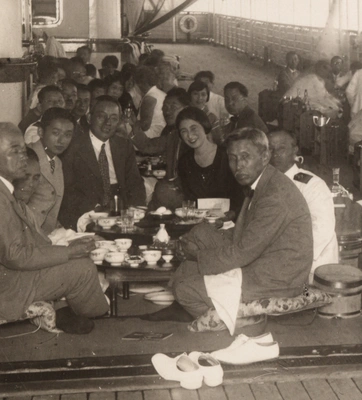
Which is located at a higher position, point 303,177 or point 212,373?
point 303,177

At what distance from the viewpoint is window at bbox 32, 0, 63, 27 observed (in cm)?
1417

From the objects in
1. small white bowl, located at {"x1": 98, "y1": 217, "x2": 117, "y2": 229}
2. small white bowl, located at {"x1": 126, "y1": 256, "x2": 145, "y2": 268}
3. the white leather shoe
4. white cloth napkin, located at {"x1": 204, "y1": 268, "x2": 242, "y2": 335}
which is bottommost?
the white leather shoe

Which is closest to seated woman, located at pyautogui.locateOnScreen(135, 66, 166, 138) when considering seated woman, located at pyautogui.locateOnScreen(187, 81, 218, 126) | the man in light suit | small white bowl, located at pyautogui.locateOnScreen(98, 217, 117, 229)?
seated woman, located at pyautogui.locateOnScreen(187, 81, 218, 126)

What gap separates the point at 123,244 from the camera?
4289mm

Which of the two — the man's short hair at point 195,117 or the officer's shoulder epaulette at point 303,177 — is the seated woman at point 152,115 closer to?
the man's short hair at point 195,117

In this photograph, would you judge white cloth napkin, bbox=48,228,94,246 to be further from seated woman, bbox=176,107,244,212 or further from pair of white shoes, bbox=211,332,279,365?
pair of white shoes, bbox=211,332,279,365

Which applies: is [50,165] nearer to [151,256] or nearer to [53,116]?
[53,116]

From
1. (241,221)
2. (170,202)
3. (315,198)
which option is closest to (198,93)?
(170,202)

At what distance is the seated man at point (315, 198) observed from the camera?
4422mm

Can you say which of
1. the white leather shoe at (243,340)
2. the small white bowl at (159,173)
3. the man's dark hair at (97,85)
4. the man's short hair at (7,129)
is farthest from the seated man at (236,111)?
the white leather shoe at (243,340)

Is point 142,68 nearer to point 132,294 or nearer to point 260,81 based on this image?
point 132,294

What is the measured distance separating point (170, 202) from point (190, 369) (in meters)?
2.08

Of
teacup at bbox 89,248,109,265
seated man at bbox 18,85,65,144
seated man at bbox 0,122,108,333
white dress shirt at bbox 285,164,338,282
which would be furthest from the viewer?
seated man at bbox 18,85,65,144

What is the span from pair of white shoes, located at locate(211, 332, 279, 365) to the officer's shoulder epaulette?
111 cm
